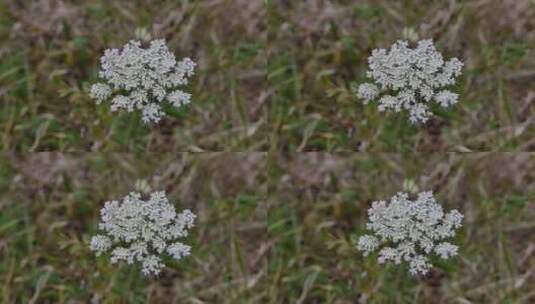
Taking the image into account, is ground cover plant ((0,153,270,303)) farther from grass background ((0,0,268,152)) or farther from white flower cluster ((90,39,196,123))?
white flower cluster ((90,39,196,123))

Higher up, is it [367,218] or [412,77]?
[412,77]

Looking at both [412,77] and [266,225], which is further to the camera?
[266,225]

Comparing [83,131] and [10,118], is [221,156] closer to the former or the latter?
[83,131]

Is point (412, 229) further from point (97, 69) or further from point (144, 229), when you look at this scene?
point (97, 69)

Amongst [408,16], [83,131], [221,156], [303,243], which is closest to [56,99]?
[83,131]

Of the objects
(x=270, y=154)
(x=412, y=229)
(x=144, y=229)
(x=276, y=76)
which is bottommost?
(x=412, y=229)

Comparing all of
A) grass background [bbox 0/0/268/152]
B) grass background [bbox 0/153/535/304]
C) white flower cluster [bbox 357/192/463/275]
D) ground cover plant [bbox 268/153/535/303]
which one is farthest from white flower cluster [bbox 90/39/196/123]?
white flower cluster [bbox 357/192/463/275]

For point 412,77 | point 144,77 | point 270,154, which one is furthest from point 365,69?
point 144,77
